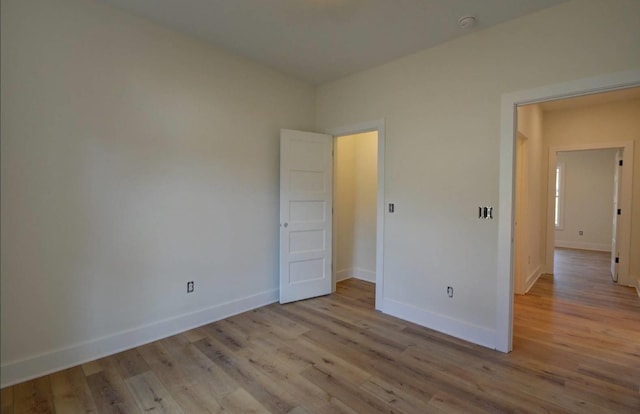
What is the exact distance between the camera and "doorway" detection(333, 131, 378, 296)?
15.5ft

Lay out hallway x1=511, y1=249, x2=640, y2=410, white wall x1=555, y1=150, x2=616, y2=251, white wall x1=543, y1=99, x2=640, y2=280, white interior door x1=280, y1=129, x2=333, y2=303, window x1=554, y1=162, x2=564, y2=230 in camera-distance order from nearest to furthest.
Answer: hallway x1=511, y1=249, x2=640, y2=410, white interior door x1=280, y1=129, x2=333, y2=303, white wall x1=543, y1=99, x2=640, y2=280, white wall x1=555, y1=150, x2=616, y2=251, window x1=554, y1=162, x2=564, y2=230

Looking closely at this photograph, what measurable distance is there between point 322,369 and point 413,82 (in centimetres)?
289

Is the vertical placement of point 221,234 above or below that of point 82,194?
below

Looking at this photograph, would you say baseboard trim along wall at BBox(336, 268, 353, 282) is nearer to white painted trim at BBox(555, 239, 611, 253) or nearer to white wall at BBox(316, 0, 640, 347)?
white wall at BBox(316, 0, 640, 347)

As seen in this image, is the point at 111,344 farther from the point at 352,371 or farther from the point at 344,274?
the point at 344,274

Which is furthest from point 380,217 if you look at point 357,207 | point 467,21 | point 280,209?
point 467,21

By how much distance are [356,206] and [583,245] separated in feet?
21.2

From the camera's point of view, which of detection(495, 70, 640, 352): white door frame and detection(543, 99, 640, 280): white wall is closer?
detection(495, 70, 640, 352): white door frame

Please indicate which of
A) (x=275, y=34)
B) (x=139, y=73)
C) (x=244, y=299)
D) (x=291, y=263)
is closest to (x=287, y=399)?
(x=244, y=299)

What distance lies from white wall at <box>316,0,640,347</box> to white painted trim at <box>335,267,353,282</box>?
1.36m

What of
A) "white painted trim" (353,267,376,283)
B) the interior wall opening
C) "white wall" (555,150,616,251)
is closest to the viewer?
the interior wall opening

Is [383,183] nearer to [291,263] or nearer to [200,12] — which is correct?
[291,263]

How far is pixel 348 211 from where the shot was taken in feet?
16.1

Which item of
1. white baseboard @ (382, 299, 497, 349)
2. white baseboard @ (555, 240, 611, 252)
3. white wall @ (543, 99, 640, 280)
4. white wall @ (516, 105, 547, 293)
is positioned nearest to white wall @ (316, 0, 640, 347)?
white baseboard @ (382, 299, 497, 349)
